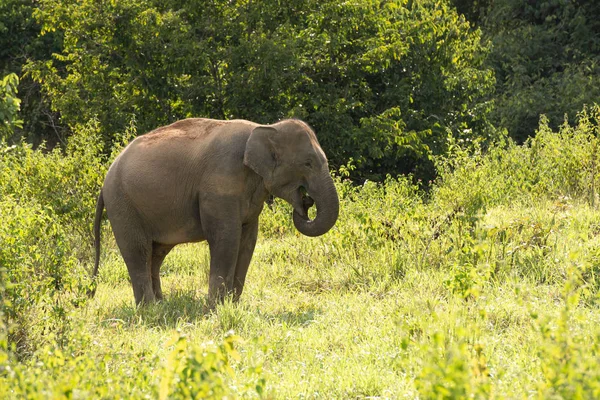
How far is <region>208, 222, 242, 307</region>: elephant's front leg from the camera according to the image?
7898 millimetres

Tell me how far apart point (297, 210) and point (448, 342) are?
2.53m

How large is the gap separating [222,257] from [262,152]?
3.01ft

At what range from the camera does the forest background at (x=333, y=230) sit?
4.80 m

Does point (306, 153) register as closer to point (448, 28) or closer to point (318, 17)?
point (318, 17)

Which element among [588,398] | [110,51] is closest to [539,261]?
[588,398]

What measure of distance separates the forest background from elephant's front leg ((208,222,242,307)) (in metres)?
0.24

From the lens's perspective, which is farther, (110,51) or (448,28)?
(448,28)

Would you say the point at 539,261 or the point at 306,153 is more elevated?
the point at 306,153

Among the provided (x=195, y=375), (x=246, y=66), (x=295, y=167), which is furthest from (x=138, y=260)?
(x=246, y=66)

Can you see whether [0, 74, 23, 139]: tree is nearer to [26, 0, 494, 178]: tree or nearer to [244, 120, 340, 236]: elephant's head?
[244, 120, 340, 236]: elephant's head

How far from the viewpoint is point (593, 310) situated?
677 cm

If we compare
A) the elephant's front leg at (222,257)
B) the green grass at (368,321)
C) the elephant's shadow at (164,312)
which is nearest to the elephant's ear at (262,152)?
the elephant's front leg at (222,257)

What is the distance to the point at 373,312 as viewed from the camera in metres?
7.38

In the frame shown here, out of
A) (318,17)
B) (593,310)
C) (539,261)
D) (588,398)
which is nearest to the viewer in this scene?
(588,398)
